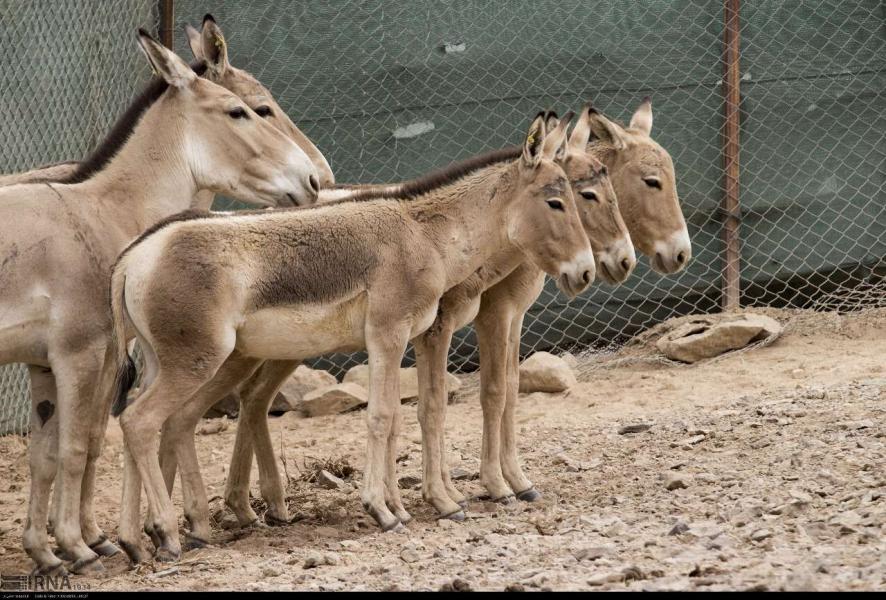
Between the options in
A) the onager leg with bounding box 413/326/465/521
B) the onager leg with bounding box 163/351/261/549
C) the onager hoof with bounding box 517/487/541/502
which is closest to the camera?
the onager leg with bounding box 163/351/261/549

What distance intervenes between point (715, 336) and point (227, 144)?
5064 mm

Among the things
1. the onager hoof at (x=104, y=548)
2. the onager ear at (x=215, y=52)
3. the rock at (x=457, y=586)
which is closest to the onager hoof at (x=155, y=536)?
→ the onager hoof at (x=104, y=548)

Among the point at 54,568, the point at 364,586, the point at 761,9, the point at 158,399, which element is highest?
the point at 761,9

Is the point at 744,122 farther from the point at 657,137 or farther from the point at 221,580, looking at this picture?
the point at 221,580

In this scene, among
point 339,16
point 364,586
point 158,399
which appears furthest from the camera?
point 339,16

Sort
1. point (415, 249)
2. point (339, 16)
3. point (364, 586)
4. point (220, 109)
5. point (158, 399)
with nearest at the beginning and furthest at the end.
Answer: point (364, 586) < point (158, 399) < point (415, 249) < point (220, 109) < point (339, 16)

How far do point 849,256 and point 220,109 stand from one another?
20.7ft

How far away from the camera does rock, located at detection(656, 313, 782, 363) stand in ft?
35.7

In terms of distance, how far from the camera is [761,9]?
11.3m

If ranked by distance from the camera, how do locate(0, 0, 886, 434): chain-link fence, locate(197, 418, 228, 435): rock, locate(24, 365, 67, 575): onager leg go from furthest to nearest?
locate(0, 0, 886, 434): chain-link fence < locate(197, 418, 228, 435): rock < locate(24, 365, 67, 575): onager leg

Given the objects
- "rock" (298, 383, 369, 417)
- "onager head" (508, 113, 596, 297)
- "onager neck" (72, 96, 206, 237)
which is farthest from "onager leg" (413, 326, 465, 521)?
"rock" (298, 383, 369, 417)

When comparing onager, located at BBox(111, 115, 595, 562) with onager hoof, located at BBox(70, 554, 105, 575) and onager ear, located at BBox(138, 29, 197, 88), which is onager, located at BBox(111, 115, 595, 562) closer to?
onager hoof, located at BBox(70, 554, 105, 575)

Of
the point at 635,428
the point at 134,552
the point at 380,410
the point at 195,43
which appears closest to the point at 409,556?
the point at 380,410

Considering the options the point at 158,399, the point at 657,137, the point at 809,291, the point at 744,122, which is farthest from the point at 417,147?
the point at 158,399
